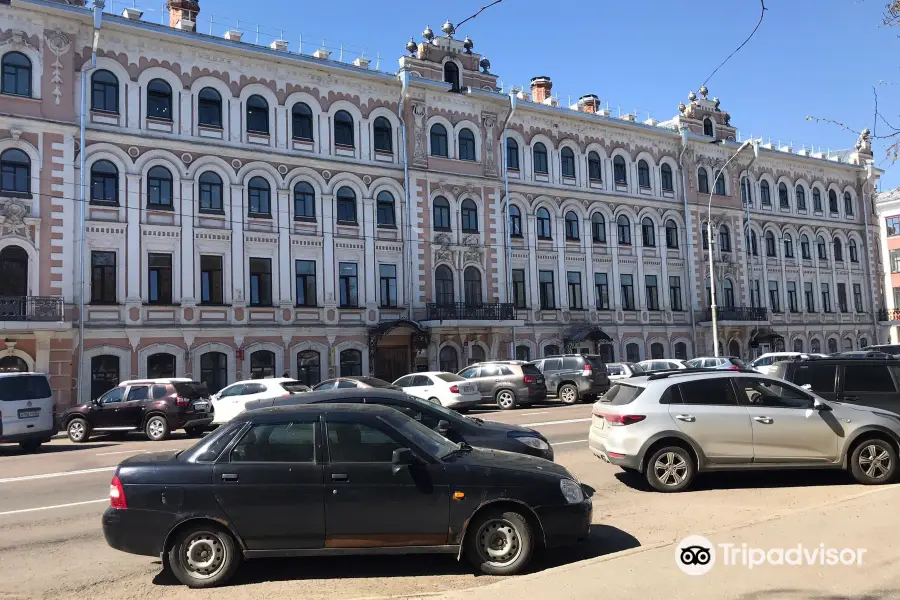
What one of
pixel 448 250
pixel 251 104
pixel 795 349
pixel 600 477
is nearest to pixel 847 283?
pixel 795 349

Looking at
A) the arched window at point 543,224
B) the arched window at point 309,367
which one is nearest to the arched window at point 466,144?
the arched window at point 543,224

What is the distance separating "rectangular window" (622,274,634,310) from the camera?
39.4 meters

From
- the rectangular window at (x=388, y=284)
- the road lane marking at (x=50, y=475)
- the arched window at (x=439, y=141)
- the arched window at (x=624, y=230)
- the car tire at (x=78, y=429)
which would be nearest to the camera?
the road lane marking at (x=50, y=475)

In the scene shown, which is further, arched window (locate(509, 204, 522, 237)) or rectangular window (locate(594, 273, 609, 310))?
rectangular window (locate(594, 273, 609, 310))

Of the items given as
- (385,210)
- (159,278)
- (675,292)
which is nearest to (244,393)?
(159,278)

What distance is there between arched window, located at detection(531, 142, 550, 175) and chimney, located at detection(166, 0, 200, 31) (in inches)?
676

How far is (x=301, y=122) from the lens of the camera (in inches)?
1198

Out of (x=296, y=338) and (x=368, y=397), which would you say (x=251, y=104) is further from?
(x=368, y=397)

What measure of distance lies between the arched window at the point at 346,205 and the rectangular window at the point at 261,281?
3.84 metres

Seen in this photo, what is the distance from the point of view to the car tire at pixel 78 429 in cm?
1997

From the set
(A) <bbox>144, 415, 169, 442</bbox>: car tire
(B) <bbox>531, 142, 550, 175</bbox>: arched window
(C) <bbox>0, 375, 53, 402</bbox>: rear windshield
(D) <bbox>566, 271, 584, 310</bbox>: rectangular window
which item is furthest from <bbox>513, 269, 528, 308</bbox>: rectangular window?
(C) <bbox>0, 375, 53, 402</bbox>: rear windshield

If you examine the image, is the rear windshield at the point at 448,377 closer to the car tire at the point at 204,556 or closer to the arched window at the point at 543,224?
the arched window at the point at 543,224

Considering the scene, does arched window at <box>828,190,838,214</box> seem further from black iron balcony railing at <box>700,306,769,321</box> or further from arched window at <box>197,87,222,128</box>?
arched window at <box>197,87,222,128</box>

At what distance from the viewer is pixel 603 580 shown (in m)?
5.50
